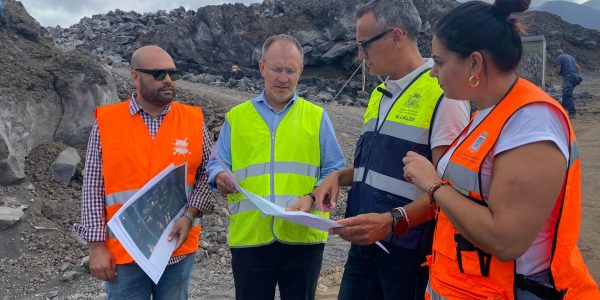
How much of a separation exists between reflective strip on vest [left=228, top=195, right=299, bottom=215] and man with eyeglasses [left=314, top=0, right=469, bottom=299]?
0.37 meters

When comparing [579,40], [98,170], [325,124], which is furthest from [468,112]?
[579,40]

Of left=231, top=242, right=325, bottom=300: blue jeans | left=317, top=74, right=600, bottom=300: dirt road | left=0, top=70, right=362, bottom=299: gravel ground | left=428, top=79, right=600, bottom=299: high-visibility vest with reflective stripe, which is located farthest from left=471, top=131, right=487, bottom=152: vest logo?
left=0, top=70, right=362, bottom=299: gravel ground

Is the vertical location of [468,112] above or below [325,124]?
above

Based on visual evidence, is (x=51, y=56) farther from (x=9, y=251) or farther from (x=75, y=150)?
(x=9, y=251)

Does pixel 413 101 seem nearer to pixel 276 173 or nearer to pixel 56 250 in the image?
pixel 276 173

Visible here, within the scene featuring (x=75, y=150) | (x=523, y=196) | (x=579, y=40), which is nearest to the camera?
(x=523, y=196)

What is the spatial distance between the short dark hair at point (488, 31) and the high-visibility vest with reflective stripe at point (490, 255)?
119 millimetres

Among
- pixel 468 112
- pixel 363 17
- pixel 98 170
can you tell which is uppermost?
pixel 363 17

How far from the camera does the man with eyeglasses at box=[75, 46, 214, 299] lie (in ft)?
9.37

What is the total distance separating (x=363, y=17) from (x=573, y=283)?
1.51m

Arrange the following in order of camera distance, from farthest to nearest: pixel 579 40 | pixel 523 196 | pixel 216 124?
pixel 579 40 → pixel 216 124 → pixel 523 196

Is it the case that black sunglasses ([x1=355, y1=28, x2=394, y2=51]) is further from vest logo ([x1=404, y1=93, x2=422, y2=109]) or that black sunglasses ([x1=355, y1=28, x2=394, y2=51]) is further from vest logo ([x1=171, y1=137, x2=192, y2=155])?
vest logo ([x1=171, y1=137, x2=192, y2=155])

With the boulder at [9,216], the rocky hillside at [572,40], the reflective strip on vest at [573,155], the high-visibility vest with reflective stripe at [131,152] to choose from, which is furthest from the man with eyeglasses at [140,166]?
the rocky hillside at [572,40]

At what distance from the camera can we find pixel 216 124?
28.6ft
